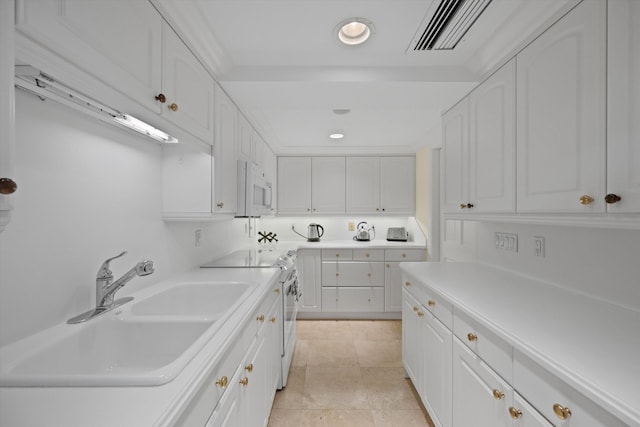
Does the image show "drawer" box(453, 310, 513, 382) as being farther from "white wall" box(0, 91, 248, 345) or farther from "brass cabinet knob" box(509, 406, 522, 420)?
"white wall" box(0, 91, 248, 345)

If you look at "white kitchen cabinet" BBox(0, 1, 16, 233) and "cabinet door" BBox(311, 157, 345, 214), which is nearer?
"white kitchen cabinet" BBox(0, 1, 16, 233)

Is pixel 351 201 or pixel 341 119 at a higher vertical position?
pixel 341 119

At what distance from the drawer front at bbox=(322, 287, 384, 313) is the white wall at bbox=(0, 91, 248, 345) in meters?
2.45

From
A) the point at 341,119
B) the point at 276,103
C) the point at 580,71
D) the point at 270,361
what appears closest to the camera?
the point at 580,71

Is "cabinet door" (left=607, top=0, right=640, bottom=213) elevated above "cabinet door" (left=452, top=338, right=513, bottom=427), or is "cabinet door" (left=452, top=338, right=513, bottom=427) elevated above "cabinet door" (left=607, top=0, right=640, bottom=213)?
"cabinet door" (left=607, top=0, right=640, bottom=213)

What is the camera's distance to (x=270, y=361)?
174 cm

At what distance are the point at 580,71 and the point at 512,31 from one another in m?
0.49

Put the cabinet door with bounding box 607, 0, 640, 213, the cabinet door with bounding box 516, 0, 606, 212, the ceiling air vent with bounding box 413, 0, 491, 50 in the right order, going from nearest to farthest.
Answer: the cabinet door with bounding box 607, 0, 640, 213 < the cabinet door with bounding box 516, 0, 606, 212 < the ceiling air vent with bounding box 413, 0, 491, 50

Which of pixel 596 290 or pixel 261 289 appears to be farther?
pixel 261 289

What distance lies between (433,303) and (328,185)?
2605mm

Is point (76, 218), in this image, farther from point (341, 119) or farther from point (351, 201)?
point (351, 201)

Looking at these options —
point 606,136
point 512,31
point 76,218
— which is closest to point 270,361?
point 76,218

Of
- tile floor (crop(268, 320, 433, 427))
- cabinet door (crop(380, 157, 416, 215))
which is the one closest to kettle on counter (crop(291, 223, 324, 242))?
cabinet door (crop(380, 157, 416, 215))

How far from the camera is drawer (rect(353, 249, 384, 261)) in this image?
3.60 meters
